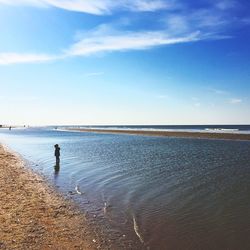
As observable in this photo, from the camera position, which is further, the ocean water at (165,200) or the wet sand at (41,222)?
the ocean water at (165,200)

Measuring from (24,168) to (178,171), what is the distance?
1295cm

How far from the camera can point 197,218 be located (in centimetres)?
1343

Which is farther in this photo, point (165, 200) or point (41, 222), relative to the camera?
point (165, 200)

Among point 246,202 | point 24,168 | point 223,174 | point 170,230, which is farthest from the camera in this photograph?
point 24,168

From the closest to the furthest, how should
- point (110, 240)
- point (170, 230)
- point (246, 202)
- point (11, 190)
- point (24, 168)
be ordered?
1. point (110, 240)
2. point (170, 230)
3. point (246, 202)
4. point (11, 190)
5. point (24, 168)

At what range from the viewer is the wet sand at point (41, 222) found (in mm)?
10633

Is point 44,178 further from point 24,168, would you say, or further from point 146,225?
point 146,225

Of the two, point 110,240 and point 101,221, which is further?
point 101,221

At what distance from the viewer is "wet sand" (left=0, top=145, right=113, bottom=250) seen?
10633mm

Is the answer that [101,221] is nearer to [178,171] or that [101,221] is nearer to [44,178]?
[44,178]

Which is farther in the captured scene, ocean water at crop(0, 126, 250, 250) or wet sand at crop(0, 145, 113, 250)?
ocean water at crop(0, 126, 250, 250)

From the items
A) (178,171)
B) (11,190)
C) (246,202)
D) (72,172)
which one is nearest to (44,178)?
(72,172)

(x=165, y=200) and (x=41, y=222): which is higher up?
(x=165, y=200)

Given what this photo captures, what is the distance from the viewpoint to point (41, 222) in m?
12.7
